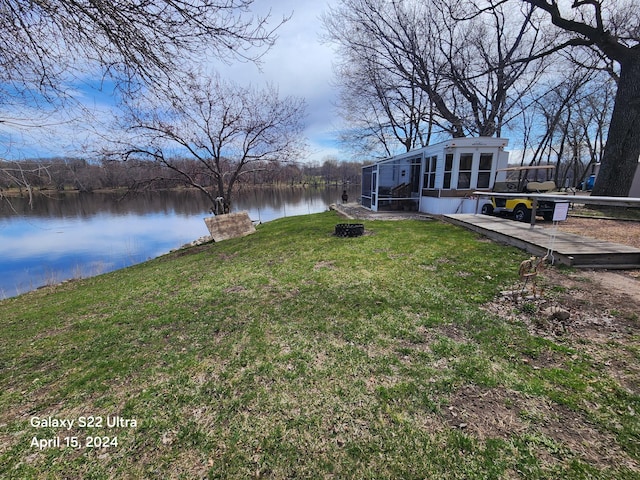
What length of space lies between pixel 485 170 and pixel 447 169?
4.40ft

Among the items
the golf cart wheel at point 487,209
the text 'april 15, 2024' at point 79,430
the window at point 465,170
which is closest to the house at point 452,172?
the window at point 465,170

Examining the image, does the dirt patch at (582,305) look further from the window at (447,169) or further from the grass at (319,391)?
the window at (447,169)

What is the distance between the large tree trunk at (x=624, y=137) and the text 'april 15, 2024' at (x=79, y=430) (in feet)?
51.2

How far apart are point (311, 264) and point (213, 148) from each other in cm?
966

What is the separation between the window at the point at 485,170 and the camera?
10.0m

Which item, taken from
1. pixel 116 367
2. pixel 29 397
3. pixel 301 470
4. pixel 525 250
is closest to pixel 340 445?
pixel 301 470

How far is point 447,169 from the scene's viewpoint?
1040 centimetres

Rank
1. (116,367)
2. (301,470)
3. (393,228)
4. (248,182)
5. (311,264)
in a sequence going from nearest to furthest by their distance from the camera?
(301,470) → (116,367) → (311,264) → (393,228) → (248,182)

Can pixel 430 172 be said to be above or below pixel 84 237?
above

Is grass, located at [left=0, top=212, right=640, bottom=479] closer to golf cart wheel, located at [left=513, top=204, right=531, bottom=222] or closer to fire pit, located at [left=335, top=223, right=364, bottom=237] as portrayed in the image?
fire pit, located at [left=335, top=223, right=364, bottom=237]

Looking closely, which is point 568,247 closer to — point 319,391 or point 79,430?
point 319,391

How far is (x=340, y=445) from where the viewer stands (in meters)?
1.75

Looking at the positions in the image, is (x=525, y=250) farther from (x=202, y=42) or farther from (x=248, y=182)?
(x=248, y=182)

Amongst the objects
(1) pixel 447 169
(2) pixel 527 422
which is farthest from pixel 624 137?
(2) pixel 527 422
